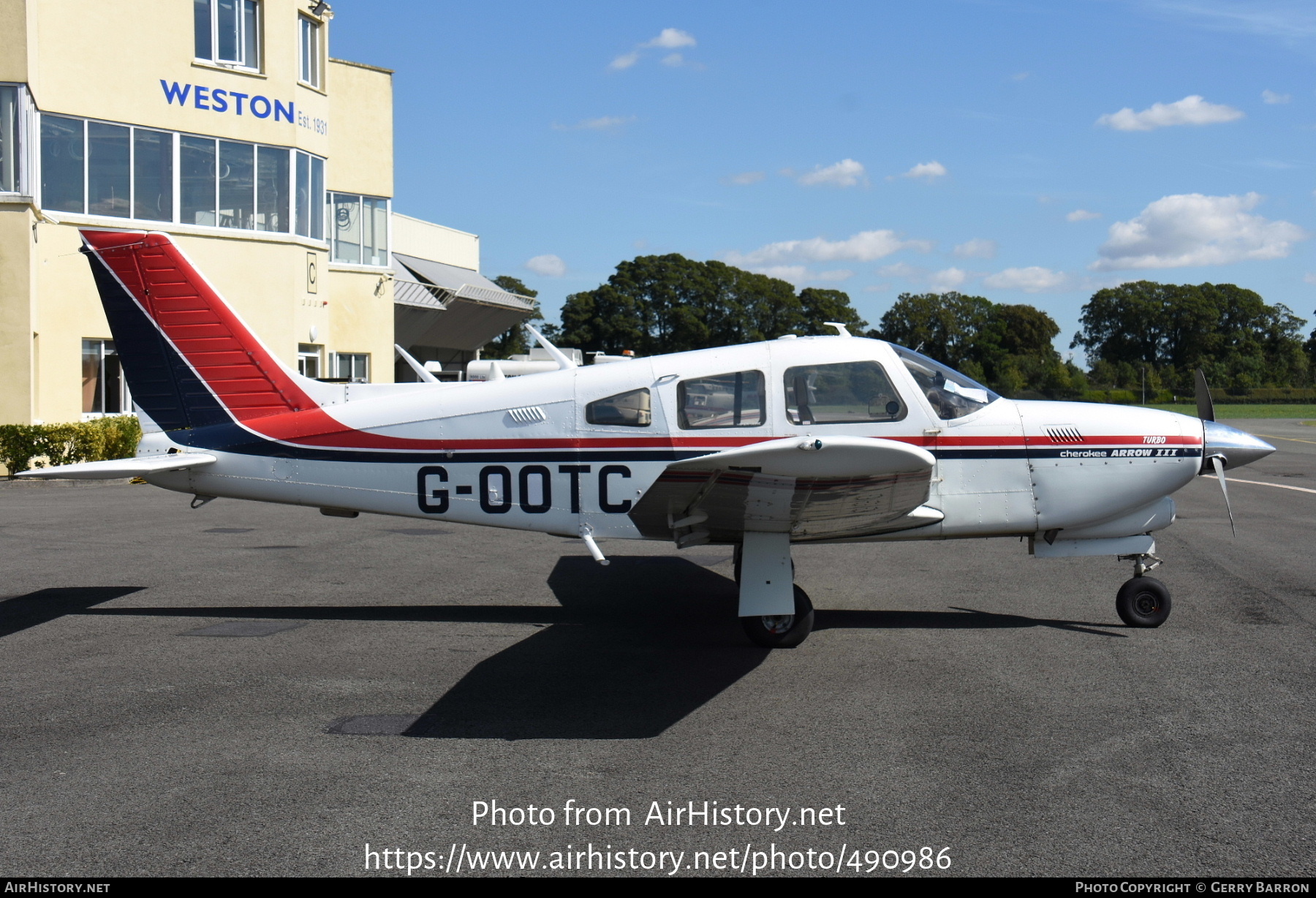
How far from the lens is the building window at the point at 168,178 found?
66.4 feet

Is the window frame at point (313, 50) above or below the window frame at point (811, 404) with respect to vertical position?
above

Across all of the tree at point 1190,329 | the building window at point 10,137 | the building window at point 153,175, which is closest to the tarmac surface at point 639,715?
the building window at point 10,137

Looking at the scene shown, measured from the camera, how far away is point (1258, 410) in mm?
67375

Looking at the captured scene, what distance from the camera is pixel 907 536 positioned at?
7.59 meters

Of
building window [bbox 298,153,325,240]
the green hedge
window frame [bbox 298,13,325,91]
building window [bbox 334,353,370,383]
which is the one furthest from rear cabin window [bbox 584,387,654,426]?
building window [bbox 334,353,370,383]

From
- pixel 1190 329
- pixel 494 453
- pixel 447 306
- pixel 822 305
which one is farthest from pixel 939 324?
pixel 494 453

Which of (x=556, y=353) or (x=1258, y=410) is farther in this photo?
(x=1258, y=410)

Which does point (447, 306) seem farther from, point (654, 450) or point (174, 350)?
point (654, 450)

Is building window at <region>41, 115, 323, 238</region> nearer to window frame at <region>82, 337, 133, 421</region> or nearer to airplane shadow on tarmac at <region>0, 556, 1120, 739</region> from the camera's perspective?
window frame at <region>82, 337, 133, 421</region>

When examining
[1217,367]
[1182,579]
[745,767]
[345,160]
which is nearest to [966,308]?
[1217,367]

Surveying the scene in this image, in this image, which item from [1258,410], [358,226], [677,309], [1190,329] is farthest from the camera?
[1190,329]

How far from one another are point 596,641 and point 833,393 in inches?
99.2

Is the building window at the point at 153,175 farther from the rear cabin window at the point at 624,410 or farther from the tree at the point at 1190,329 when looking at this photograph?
the tree at the point at 1190,329

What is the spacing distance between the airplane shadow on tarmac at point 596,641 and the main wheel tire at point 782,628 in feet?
0.34
